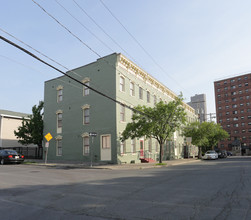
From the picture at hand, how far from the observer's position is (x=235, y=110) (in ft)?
304

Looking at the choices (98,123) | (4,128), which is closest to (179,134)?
(98,123)

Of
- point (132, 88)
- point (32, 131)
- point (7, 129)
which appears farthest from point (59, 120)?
point (7, 129)

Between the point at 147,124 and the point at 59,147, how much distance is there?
13.2m

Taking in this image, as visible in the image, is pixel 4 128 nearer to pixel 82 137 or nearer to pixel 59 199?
pixel 82 137

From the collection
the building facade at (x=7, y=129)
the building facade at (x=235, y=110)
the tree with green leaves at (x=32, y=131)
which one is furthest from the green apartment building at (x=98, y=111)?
the building facade at (x=235, y=110)

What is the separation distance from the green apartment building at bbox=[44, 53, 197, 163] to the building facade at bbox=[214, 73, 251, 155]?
70804 millimetres

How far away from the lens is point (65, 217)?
522cm

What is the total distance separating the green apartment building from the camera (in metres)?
24.3

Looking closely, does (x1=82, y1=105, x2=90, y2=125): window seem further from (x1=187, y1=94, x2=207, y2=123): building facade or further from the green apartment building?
(x1=187, y1=94, x2=207, y2=123): building facade

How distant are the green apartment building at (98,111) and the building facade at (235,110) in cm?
7080

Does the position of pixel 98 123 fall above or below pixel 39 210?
above

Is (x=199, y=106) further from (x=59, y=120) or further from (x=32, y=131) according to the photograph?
(x=32, y=131)

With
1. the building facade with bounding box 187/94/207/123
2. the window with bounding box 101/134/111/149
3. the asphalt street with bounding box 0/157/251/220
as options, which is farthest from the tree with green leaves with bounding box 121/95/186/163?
the building facade with bounding box 187/94/207/123

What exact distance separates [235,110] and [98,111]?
274ft
